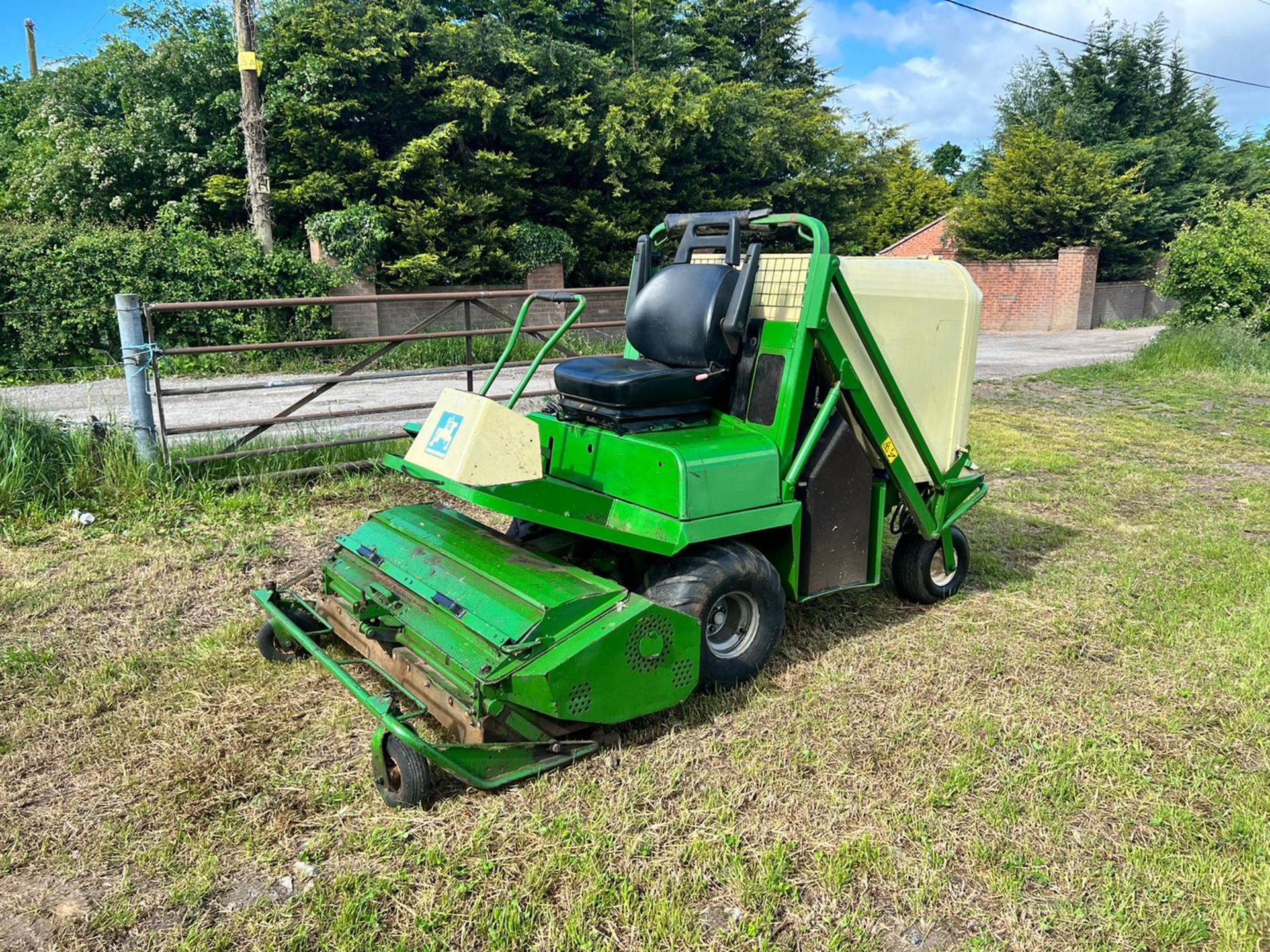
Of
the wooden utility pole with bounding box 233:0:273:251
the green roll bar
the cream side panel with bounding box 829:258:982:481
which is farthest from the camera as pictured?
the wooden utility pole with bounding box 233:0:273:251

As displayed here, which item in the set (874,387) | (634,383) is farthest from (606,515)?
(874,387)

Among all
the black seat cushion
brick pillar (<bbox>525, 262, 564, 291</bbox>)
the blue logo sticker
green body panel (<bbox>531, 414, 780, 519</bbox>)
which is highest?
brick pillar (<bbox>525, 262, 564, 291</bbox>)

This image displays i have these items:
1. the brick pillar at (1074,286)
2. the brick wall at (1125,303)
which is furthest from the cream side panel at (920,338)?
the brick wall at (1125,303)

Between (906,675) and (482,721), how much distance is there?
1842mm

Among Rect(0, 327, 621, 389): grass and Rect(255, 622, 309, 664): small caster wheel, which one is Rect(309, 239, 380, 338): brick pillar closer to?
Rect(0, 327, 621, 389): grass

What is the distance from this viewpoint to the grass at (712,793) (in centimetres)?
249

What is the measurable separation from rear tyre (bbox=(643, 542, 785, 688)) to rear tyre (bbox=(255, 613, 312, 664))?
148 cm

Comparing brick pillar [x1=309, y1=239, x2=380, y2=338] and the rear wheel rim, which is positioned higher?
brick pillar [x1=309, y1=239, x2=380, y2=338]

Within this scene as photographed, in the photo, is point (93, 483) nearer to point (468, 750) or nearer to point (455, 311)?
point (468, 750)

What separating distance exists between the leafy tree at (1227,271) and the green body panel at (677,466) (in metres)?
13.1

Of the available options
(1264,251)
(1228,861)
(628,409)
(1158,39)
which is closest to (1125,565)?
(1228,861)

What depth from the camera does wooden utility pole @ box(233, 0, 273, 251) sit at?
13258mm

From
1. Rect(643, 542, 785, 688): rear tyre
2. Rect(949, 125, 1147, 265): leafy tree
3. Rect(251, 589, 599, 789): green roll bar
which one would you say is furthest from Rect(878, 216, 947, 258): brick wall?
Rect(251, 589, 599, 789): green roll bar

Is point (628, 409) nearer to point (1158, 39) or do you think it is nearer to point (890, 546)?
point (890, 546)
